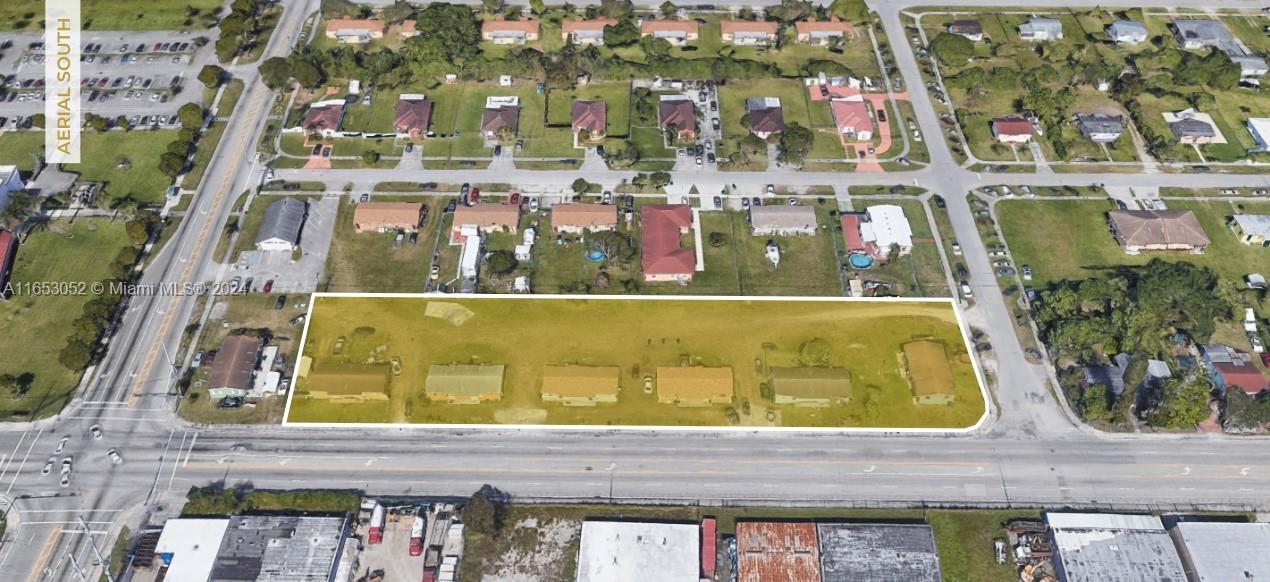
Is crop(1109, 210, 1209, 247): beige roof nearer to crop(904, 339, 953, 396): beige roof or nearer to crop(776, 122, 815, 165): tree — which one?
crop(904, 339, 953, 396): beige roof

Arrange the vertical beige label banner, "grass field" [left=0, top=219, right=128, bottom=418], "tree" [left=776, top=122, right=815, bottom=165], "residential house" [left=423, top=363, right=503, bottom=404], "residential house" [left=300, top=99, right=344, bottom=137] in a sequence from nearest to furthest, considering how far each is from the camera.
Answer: "residential house" [left=423, top=363, right=503, bottom=404] < "grass field" [left=0, top=219, right=128, bottom=418] < "tree" [left=776, top=122, right=815, bottom=165] < the vertical beige label banner < "residential house" [left=300, top=99, right=344, bottom=137]

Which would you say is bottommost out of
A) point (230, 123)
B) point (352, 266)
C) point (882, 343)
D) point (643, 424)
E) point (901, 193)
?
point (643, 424)

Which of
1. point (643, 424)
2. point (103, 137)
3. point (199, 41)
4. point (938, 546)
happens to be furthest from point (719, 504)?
point (199, 41)

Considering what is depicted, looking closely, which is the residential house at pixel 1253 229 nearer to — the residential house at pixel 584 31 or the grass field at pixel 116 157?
the residential house at pixel 584 31

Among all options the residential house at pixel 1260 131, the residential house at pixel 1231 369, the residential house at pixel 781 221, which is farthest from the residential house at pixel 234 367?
the residential house at pixel 1260 131

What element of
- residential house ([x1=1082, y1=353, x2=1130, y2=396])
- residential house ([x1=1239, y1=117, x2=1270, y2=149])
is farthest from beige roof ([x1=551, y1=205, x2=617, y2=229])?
residential house ([x1=1239, y1=117, x2=1270, y2=149])

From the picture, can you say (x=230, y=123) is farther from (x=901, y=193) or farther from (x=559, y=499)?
(x=901, y=193)

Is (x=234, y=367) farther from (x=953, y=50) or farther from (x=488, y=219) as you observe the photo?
(x=953, y=50)
